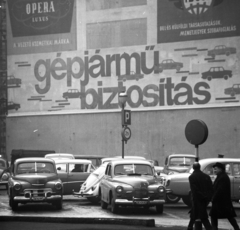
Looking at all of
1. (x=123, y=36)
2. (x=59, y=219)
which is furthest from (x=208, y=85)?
(x=59, y=219)

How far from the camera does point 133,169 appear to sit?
21.3 meters

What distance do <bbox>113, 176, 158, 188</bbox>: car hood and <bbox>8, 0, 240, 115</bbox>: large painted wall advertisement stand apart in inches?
1280

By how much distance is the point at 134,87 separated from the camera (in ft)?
181

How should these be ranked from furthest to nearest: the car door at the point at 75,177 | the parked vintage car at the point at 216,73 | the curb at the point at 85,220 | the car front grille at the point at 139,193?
the parked vintage car at the point at 216,73 → the car door at the point at 75,177 → the car front grille at the point at 139,193 → the curb at the point at 85,220

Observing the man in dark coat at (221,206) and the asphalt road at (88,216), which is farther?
the asphalt road at (88,216)

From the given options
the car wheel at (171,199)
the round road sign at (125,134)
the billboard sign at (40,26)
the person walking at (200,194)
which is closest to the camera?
the person walking at (200,194)

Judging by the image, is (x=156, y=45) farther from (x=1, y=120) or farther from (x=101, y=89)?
(x=1, y=120)

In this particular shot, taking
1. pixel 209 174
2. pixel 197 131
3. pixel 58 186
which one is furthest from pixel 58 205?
pixel 197 131

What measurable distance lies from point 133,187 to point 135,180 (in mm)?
277

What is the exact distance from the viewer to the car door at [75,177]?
84.9 ft

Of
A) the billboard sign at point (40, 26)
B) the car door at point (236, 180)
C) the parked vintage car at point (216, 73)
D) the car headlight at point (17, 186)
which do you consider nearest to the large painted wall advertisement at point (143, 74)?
the parked vintage car at point (216, 73)

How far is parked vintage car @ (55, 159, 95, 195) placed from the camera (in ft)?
84.7

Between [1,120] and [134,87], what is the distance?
38.8 feet

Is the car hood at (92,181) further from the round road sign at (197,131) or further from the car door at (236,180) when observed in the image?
the round road sign at (197,131)
